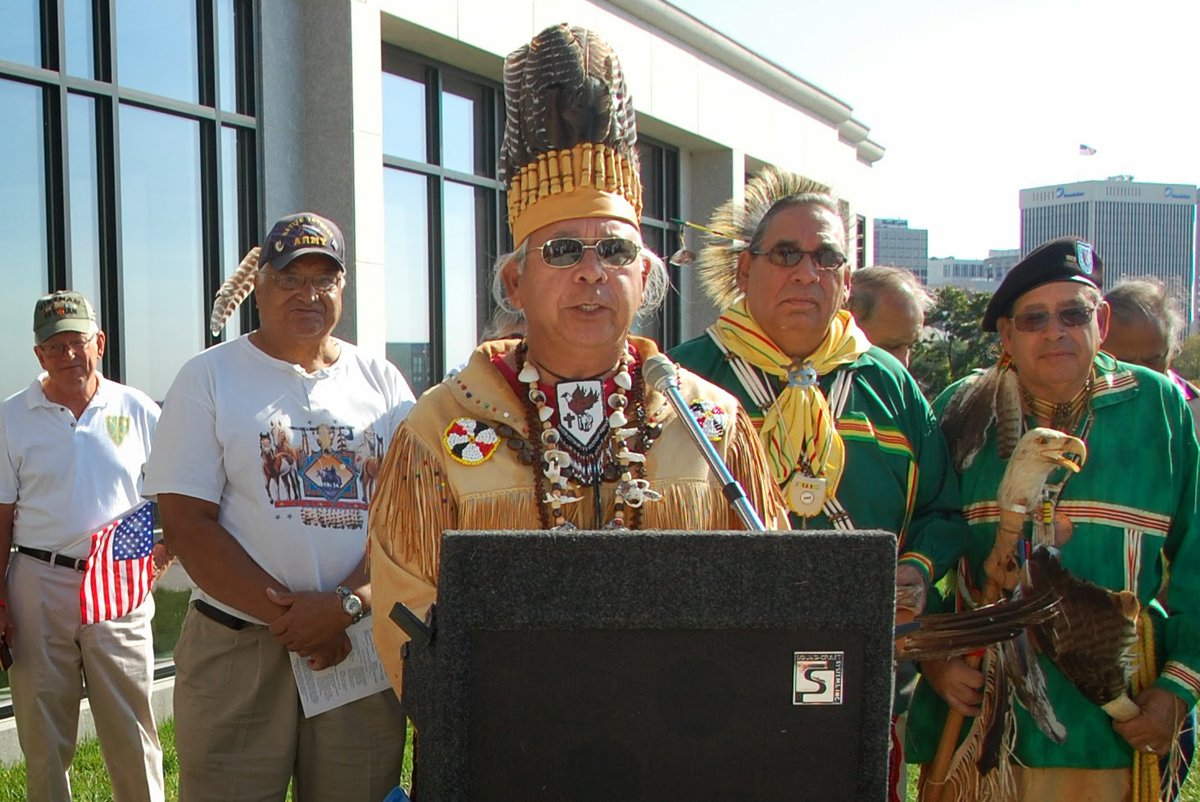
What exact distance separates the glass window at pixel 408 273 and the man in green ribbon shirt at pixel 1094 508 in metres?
5.32

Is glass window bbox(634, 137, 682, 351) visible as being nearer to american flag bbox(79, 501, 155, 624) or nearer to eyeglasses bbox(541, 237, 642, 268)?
american flag bbox(79, 501, 155, 624)

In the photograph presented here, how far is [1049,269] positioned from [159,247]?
15.4ft

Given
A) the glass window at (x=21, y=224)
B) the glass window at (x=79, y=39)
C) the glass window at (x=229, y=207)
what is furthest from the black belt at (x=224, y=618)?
the glass window at (x=79, y=39)

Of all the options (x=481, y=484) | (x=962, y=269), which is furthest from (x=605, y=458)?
(x=962, y=269)

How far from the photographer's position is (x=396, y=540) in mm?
1921

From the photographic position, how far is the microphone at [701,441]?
5.14ft

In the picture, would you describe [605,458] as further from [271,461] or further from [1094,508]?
[1094,508]

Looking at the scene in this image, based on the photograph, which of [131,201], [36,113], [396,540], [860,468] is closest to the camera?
[396,540]

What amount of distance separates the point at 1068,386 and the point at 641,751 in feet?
6.14

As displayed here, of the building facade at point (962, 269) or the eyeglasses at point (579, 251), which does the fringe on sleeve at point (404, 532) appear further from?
the building facade at point (962, 269)

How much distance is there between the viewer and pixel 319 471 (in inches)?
115

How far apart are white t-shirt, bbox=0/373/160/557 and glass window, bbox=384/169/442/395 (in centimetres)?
326

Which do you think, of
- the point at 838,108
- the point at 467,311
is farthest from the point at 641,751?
the point at 838,108

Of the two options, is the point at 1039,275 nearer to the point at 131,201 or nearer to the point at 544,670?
the point at 544,670
